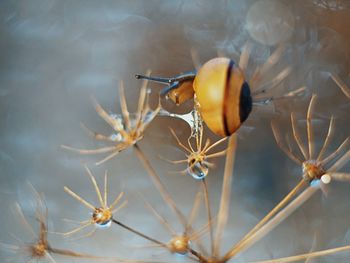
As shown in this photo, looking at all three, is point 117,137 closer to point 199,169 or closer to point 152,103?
point 199,169

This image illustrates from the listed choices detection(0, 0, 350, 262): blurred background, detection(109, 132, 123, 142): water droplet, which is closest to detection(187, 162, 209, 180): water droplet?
detection(109, 132, 123, 142): water droplet

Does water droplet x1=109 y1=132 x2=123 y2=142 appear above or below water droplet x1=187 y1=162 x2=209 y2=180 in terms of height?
above

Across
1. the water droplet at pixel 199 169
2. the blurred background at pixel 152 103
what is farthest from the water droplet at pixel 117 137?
the blurred background at pixel 152 103

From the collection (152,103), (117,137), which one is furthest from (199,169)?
(152,103)

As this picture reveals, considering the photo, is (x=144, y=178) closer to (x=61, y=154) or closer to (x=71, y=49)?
(x=61, y=154)

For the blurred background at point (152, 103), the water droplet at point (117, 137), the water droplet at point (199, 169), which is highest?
the blurred background at point (152, 103)

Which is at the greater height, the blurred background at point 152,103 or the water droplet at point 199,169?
the blurred background at point 152,103

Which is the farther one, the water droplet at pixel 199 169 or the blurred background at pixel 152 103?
the blurred background at pixel 152 103

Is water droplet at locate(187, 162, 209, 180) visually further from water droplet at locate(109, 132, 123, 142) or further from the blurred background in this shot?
the blurred background

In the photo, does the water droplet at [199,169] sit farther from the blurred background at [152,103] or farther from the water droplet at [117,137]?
the blurred background at [152,103]
